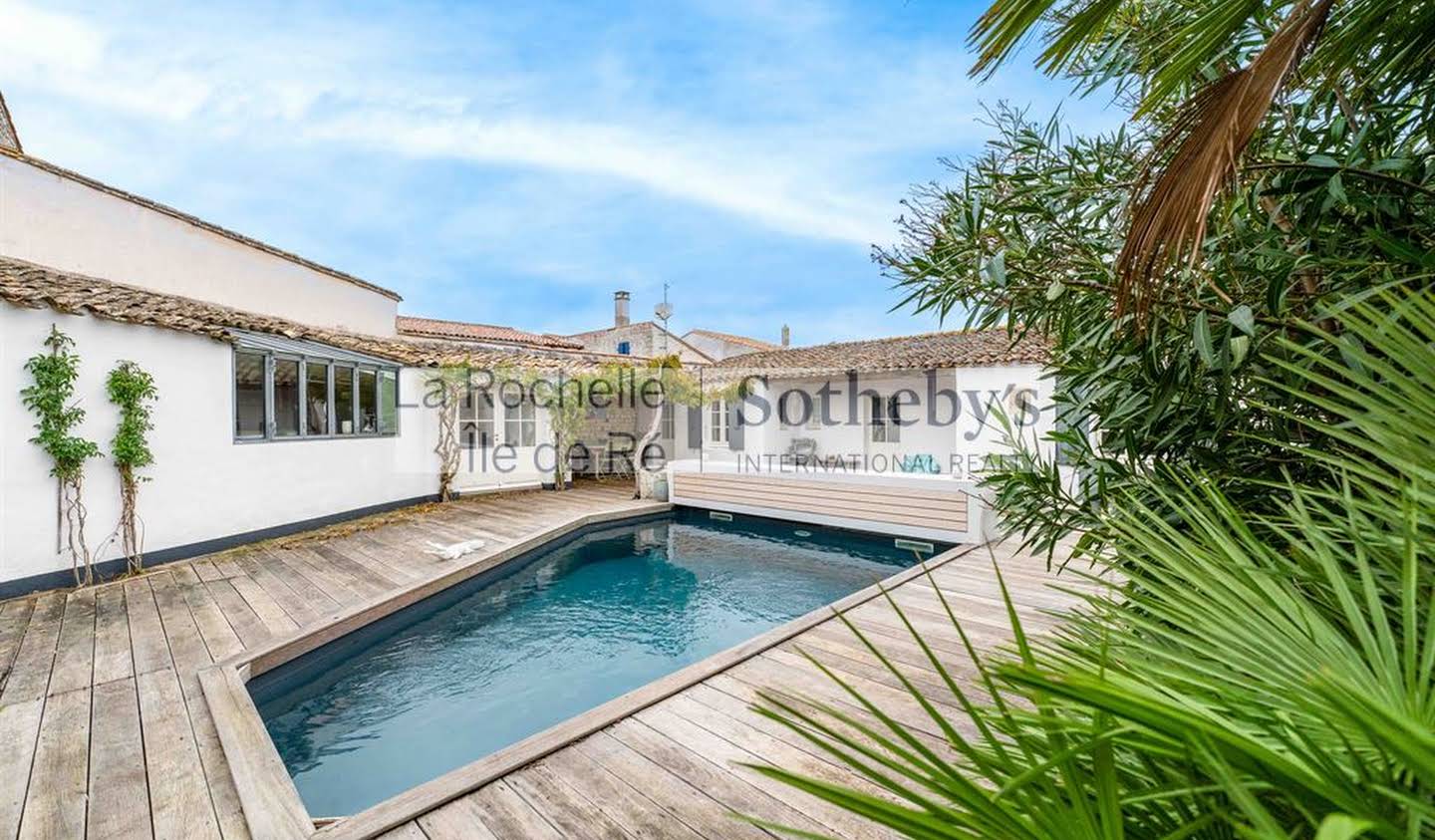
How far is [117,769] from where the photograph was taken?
2934 mm

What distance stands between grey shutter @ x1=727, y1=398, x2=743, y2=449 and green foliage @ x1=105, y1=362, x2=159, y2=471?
1067 cm

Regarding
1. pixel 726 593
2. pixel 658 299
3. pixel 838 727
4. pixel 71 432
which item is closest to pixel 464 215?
pixel 658 299

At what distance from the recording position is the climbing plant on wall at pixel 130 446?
6.24m

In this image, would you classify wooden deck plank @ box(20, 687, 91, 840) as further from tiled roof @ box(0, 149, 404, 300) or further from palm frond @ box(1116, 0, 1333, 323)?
tiled roof @ box(0, 149, 404, 300)

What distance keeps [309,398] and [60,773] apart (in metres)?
6.84

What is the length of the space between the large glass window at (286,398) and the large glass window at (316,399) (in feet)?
0.47

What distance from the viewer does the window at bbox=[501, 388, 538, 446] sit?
12236 mm

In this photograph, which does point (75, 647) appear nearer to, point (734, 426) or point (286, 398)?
point (286, 398)

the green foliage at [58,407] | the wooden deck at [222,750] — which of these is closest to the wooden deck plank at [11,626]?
the wooden deck at [222,750]

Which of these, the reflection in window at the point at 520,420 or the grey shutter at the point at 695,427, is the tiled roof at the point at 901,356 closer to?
the grey shutter at the point at 695,427

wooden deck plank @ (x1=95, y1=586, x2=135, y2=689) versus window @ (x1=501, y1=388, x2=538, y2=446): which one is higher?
window @ (x1=501, y1=388, x2=538, y2=446)

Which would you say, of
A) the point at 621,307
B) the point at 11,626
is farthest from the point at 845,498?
Answer: the point at 621,307

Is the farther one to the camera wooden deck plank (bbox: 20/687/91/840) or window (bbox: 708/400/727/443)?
window (bbox: 708/400/727/443)


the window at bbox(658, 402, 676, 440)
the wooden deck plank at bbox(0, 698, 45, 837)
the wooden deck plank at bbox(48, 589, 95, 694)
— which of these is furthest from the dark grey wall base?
the window at bbox(658, 402, 676, 440)
